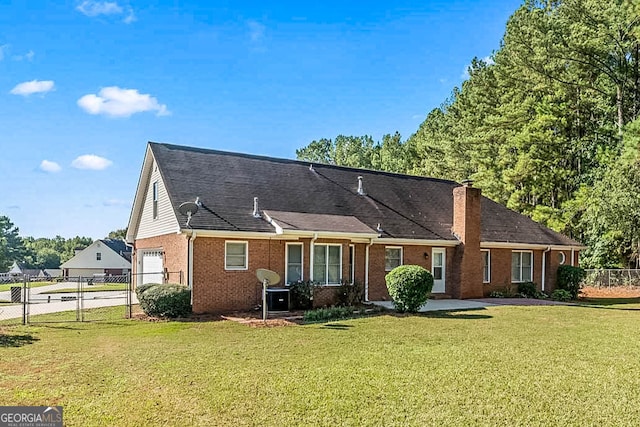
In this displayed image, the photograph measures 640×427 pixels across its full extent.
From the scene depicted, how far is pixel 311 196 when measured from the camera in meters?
19.8

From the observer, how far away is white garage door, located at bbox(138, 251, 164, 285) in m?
19.1

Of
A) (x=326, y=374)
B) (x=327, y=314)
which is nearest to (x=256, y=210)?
(x=327, y=314)

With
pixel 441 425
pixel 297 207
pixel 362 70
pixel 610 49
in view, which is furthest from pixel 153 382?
pixel 610 49

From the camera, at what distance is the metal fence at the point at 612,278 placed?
1169 inches

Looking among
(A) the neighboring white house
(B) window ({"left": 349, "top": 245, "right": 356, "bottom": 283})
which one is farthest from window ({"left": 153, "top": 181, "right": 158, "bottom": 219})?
(A) the neighboring white house

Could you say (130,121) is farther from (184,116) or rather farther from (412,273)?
(412,273)

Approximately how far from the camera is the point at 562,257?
2564 centimetres

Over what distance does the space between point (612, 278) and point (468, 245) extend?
627 inches

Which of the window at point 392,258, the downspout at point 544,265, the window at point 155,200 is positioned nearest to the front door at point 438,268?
the window at point 392,258

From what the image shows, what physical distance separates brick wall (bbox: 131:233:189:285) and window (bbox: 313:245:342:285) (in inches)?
173

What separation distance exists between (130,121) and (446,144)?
106ft

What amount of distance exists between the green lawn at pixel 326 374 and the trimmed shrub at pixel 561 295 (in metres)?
10.7

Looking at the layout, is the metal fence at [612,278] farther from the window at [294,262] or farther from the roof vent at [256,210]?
the roof vent at [256,210]

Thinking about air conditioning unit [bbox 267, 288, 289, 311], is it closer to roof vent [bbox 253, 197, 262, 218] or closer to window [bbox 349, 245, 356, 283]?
roof vent [bbox 253, 197, 262, 218]
